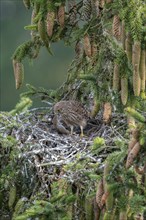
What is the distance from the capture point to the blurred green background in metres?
18.6

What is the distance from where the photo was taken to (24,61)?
59.6 feet

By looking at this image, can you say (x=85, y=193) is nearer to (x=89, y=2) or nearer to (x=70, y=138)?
(x=70, y=138)

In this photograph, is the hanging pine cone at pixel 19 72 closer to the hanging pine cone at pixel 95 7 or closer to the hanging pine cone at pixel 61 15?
the hanging pine cone at pixel 61 15

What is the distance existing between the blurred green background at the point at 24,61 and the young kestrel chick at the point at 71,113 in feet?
30.8

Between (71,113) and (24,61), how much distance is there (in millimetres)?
12420

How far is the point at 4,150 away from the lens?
5332 millimetres

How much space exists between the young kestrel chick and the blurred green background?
9.40 metres

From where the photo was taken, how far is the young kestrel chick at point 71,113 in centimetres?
582

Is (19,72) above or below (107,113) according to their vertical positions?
above

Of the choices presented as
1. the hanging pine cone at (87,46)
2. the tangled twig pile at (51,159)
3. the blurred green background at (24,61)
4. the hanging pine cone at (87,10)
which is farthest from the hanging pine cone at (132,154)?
the blurred green background at (24,61)

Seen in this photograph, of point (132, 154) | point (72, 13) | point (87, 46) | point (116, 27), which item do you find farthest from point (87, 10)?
point (132, 154)

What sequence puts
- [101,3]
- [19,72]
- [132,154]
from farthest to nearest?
1. [19,72]
2. [101,3]
3. [132,154]

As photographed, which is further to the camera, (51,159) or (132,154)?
(51,159)

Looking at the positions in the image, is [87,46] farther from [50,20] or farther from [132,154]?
[132,154]
